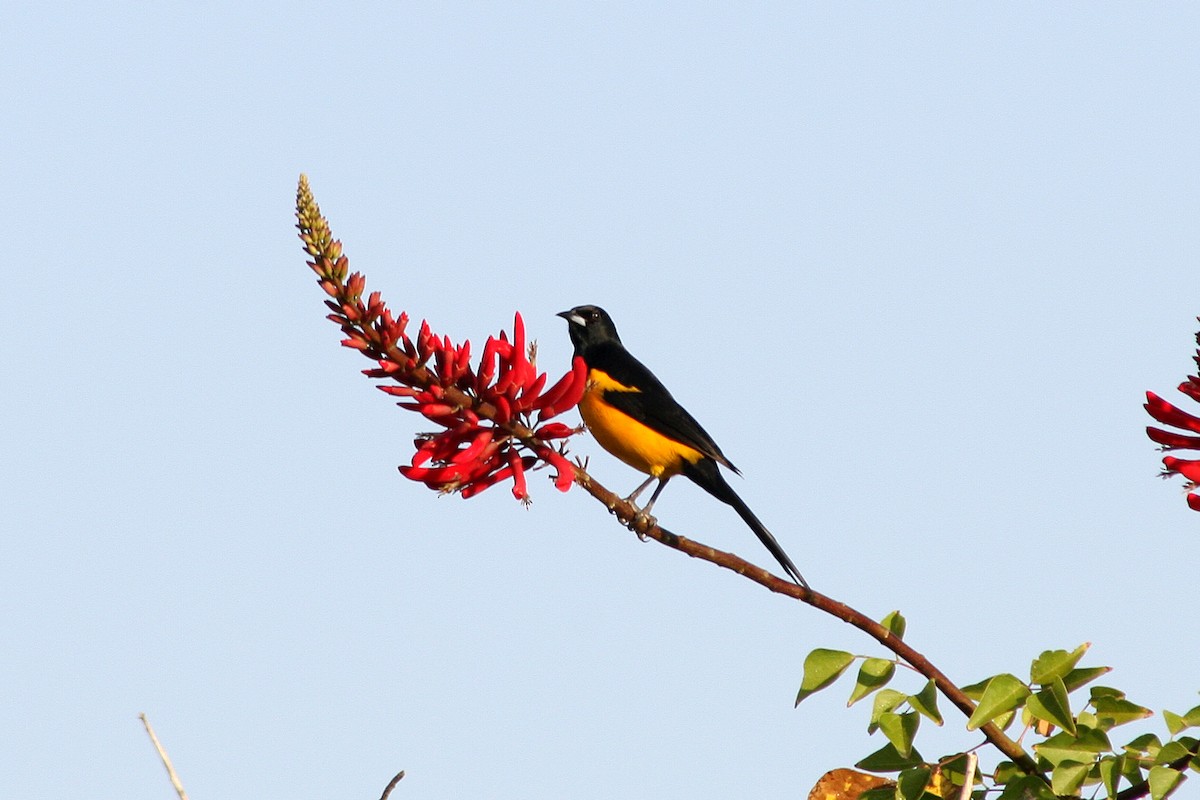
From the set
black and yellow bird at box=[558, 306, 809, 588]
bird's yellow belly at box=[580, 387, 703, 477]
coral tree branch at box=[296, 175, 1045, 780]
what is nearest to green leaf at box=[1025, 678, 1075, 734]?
coral tree branch at box=[296, 175, 1045, 780]

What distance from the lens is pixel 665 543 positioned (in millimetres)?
3121

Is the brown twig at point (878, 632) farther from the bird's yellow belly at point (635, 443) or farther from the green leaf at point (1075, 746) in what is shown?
the bird's yellow belly at point (635, 443)

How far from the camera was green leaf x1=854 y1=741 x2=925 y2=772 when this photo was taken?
9.52ft

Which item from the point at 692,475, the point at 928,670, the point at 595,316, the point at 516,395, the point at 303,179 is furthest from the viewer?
the point at 595,316

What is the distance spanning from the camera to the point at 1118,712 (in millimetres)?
2828

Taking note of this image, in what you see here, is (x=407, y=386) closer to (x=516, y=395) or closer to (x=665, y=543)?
(x=516, y=395)

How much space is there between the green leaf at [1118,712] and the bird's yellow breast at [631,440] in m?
4.18

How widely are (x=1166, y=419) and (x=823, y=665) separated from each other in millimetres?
1077

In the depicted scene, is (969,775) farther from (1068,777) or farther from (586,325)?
(586,325)

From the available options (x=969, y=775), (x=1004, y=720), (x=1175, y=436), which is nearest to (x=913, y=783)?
(x=1004, y=720)

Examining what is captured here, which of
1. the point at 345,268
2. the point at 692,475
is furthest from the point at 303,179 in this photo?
the point at 692,475

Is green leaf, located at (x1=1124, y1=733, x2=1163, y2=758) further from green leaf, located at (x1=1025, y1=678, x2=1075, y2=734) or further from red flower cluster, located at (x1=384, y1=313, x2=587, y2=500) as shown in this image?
red flower cluster, located at (x1=384, y1=313, x2=587, y2=500)

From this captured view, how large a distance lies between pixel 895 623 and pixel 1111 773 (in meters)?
0.51

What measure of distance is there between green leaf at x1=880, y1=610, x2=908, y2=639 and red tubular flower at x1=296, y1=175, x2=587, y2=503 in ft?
2.83
